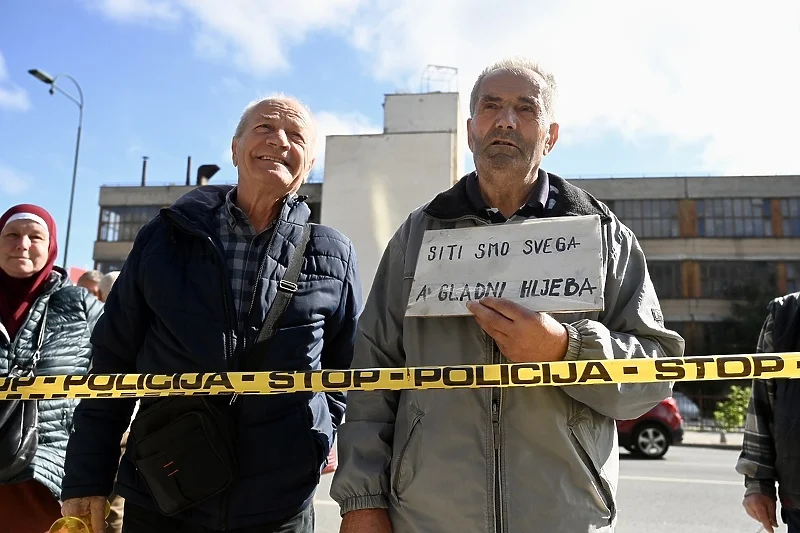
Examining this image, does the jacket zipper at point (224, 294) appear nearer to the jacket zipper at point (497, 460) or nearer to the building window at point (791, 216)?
the jacket zipper at point (497, 460)

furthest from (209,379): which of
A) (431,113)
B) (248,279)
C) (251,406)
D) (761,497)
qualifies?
(431,113)

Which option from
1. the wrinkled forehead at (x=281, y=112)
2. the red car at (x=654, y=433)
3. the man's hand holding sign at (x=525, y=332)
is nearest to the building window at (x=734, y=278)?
the red car at (x=654, y=433)

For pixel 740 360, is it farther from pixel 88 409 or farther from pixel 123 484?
pixel 88 409

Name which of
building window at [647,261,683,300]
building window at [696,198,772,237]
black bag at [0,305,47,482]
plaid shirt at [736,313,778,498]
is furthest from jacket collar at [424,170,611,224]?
building window at [696,198,772,237]

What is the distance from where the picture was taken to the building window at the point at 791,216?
38.4 metres

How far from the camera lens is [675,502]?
23.0 ft

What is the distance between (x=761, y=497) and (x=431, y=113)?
1130 inches

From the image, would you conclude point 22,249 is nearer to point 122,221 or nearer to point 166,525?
point 166,525

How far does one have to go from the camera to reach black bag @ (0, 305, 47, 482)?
263 centimetres

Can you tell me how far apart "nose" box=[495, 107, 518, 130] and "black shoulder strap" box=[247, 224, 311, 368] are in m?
0.79

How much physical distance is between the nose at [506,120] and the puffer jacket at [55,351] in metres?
2.17

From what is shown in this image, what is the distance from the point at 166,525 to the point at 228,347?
21.9 inches

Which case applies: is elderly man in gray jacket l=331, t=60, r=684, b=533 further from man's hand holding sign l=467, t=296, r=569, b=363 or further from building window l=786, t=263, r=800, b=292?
building window l=786, t=263, r=800, b=292

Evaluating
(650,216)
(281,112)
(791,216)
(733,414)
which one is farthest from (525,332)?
(791,216)
